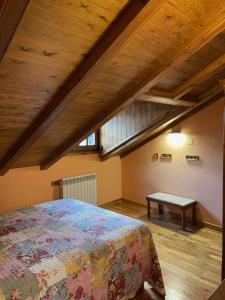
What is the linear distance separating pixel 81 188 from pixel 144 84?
2318 mm

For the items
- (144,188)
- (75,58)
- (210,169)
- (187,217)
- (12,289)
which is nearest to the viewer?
(12,289)

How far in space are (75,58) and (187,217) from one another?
3164 mm

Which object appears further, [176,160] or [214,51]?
[176,160]

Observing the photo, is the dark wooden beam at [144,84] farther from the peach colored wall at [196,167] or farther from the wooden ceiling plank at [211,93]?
the peach colored wall at [196,167]

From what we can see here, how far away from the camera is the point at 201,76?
2.62m

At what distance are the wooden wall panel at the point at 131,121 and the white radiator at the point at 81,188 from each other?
65 centimetres

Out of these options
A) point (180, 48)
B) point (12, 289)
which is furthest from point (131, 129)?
point (12, 289)

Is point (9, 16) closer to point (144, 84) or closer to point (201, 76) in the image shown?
point (144, 84)

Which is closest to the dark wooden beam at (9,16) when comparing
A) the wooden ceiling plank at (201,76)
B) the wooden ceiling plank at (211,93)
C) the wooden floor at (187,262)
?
the wooden ceiling plank at (201,76)

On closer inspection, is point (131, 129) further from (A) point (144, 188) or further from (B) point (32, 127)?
(B) point (32, 127)

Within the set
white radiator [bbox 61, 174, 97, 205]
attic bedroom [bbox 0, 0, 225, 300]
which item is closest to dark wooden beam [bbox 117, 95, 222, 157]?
attic bedroom [bbox 0, 0, 225, 300]

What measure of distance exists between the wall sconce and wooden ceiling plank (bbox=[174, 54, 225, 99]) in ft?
3.71

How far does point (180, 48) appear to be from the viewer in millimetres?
2070

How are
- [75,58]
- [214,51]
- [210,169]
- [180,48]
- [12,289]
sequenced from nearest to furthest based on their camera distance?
[12,289] < [75,58] < [180,48] < [214,51] < [210,169]
